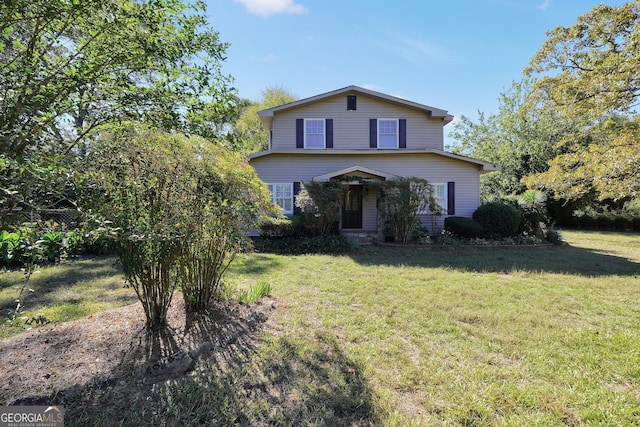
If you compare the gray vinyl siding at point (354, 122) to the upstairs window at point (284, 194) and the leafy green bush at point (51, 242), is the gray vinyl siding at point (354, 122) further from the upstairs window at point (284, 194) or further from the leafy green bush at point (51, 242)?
the leafy green bush at point (51, 242)

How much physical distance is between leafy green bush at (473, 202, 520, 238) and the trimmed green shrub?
40cm

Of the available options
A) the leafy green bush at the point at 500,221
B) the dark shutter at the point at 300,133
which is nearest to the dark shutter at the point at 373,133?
the dark shutter at the point at 300,133

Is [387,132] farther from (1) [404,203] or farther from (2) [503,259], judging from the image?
(2) [503,259]

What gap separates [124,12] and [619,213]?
26185mm

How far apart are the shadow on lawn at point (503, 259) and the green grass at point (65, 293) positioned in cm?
585

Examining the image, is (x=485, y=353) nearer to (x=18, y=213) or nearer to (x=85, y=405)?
(x=85, y=405)

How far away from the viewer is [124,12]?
2.64m

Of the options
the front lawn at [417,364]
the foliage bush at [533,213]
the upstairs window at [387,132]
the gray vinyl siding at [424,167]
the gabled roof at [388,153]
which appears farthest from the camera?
the upstairs window at [387,132]

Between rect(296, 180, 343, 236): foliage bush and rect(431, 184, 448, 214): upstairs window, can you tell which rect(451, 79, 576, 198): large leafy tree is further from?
rect(296, 180, 343, 236): foliage bush

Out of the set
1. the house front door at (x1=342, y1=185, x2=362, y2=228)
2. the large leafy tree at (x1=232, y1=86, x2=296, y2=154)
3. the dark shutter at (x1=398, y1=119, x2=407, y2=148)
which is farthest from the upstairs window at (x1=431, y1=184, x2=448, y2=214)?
the large leafy tree at (x1=232, y1=86, x2=296, y2=154)

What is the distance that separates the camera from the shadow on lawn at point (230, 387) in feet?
7.31

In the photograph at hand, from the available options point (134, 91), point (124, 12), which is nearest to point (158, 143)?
point (134, 91)

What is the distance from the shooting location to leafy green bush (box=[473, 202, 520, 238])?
11.7m

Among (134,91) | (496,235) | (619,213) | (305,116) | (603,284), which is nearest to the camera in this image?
(134,91)
